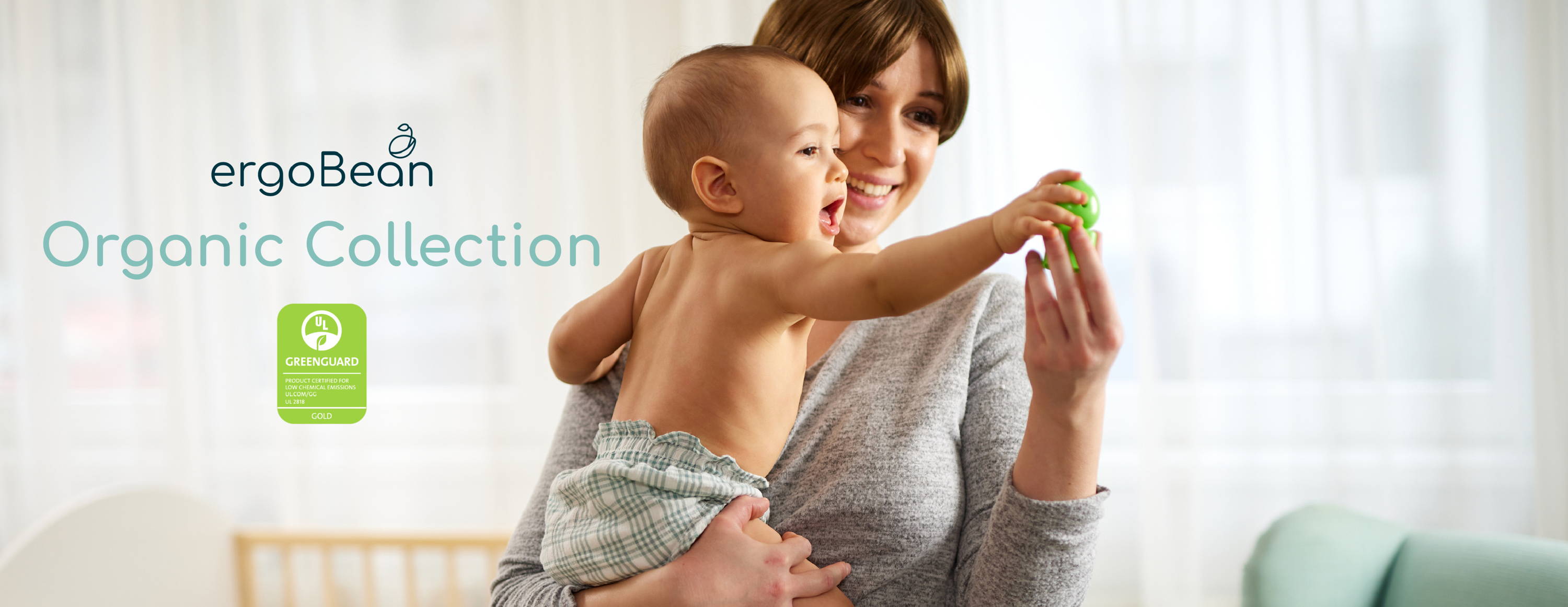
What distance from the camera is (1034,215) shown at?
0.54 metres

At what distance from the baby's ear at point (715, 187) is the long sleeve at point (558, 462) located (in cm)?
28

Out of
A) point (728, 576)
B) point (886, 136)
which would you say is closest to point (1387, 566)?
point (886, 136)

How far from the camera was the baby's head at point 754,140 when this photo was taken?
75 cm

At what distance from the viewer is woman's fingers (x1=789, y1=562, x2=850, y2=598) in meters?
0.79

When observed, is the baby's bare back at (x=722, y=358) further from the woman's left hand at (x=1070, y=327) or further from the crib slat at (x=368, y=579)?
the crib slat at (x=368, y=579)

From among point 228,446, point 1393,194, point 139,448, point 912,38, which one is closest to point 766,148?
point 912,38

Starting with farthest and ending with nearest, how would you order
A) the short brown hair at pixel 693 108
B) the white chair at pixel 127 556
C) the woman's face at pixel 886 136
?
1. the white chair at pixel 127 556
2. the woman's face at pixel 886 136
3. the short brown hair at pixel 693 108

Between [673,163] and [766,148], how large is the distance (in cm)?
10

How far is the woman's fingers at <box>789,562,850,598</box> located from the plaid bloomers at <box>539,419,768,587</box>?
9 cm

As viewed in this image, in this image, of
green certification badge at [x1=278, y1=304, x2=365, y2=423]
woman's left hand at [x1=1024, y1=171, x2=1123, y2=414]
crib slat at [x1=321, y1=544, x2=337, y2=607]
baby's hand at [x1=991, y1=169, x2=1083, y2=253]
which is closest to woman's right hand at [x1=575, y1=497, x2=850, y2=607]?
woman's left hand at [x1=1024, y1=171, x2=1123, y2=414]

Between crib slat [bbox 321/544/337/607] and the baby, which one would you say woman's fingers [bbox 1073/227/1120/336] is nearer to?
the baby

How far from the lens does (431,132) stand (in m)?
1.95

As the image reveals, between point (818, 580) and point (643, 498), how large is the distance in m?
0.17

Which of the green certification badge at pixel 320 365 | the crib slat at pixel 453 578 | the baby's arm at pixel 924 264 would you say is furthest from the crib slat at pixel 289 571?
the baby's arm at pixel 924 264
